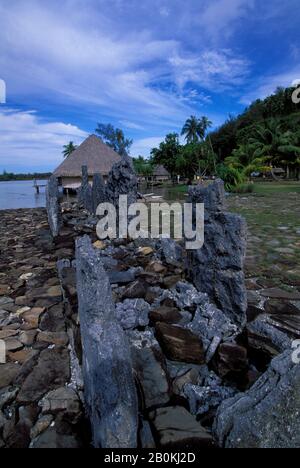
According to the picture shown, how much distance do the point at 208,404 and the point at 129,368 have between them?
0.67 meters

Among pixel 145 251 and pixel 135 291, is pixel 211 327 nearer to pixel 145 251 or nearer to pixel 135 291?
pixel 135 291

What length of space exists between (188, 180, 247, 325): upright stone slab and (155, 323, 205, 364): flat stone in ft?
1.86

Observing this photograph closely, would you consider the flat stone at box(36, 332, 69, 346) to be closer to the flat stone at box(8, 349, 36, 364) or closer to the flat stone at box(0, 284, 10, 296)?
the flat stone at box(8, 349, 36, 364)

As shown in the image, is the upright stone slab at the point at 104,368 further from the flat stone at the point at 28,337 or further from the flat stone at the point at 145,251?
the flat stone at the point at 145,251

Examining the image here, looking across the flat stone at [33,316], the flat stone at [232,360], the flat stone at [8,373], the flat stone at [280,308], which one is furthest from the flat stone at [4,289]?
the flat stone at [280,308]

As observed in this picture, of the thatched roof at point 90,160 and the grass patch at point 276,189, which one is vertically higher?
the thatched roof at point 90,160

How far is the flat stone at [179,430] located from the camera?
1652mm

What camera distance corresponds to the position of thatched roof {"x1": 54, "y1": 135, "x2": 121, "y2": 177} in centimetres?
2366

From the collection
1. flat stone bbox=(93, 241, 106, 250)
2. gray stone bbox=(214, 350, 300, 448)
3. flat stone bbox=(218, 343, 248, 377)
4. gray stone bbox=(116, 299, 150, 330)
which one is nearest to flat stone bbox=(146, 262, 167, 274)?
gray stone bbox=(116, 299, 150, 330)

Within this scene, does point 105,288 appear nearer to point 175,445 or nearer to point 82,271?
point 82,271

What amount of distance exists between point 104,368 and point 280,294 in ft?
8.14

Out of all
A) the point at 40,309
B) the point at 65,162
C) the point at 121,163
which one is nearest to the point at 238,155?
the point at 65,162

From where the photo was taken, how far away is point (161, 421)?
180 centimetres

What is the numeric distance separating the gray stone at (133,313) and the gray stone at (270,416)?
1.28 meters
